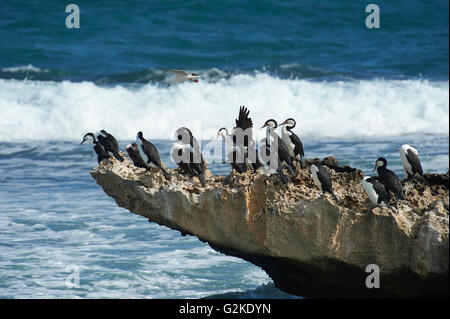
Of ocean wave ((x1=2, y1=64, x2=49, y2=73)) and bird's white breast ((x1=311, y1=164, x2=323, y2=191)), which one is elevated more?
ocean wave ((x1=2, y1=64, x2=49, y2=73))

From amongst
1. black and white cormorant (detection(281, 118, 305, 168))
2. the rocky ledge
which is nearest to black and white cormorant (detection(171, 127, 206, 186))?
the rocky ledge

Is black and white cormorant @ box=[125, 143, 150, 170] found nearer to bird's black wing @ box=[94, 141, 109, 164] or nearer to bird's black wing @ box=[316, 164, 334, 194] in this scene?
bird's black wing @ box=[94, 141, 109, 164]

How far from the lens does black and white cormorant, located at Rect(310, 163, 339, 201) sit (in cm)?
653

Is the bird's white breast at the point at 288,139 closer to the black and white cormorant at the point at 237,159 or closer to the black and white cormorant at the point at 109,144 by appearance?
the black and white cormorant at the point at 237,159

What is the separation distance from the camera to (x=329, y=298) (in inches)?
280

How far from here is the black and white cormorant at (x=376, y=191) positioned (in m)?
6.42

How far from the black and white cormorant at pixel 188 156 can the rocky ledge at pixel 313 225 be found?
0.11m

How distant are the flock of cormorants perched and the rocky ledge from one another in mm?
116

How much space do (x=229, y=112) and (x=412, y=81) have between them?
727 centimetres

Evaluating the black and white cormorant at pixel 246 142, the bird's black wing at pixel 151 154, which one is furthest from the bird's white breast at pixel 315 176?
the bird's black wing at pixel 151 154

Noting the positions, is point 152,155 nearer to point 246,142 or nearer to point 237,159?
point 237,159

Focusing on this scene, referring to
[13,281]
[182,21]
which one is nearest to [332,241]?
[13,281]

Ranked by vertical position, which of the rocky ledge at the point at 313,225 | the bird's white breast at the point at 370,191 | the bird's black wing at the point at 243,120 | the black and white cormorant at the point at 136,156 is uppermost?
the bird's black wing at the point at 243,120

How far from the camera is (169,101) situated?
2205 cm
